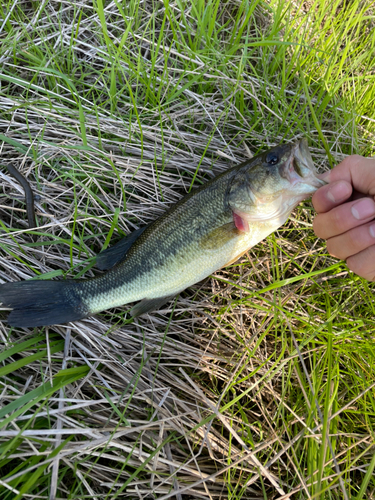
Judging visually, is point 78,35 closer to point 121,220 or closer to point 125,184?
point 125,184

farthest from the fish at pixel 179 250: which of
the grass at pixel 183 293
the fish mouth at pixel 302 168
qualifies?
the grass at pixel 183 293

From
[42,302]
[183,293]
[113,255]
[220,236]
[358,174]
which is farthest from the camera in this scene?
[183,293]

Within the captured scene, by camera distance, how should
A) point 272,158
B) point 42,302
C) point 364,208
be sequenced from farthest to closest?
point 42,302, point 272,158, point 364,208

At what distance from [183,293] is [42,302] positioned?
118 centimetres

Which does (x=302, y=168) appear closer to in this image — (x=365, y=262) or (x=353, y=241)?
(x=353, y=241)

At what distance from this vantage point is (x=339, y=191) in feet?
7.19

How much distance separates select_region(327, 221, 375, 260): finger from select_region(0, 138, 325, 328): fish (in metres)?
0.40

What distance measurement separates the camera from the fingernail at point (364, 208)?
7.01 feet

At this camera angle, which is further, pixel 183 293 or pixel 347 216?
pixel 183 293

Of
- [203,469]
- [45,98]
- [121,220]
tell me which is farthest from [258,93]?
[203,469]

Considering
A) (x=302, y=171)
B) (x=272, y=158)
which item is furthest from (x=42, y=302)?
(x=302, y=171)

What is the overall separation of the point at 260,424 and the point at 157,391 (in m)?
0.85

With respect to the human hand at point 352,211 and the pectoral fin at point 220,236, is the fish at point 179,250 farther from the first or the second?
the human hand at point 352,211

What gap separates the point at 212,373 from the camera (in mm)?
2686
